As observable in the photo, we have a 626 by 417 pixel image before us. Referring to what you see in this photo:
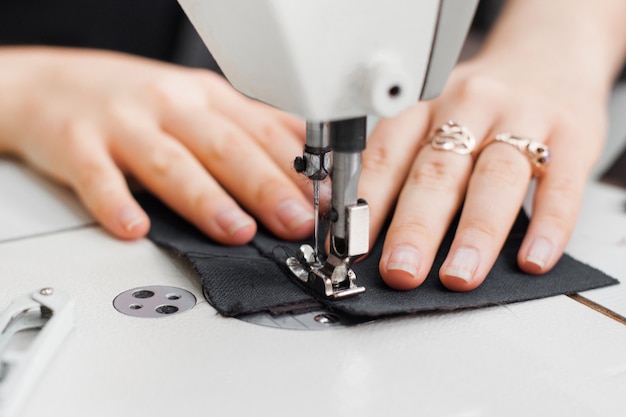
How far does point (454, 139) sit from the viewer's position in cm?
92

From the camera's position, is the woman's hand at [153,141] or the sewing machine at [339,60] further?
the woman's hand at [153,141]

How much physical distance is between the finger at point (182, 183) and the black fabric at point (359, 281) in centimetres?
2

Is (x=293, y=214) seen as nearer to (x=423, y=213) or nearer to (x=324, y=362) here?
(x=423, y=213)

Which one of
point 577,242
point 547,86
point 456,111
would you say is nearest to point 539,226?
point 577,242

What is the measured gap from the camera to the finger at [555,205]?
2.52 ft

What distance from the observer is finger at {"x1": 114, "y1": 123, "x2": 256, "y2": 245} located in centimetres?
85

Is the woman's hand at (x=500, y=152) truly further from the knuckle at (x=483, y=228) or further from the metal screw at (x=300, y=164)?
the metal screw at (x=300, y=164)

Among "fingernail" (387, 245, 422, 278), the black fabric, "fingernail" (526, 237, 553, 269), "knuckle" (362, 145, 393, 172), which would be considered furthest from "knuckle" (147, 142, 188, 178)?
"fingernail" (526, 237, 553, 269)

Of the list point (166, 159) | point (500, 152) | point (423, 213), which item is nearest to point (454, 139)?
point (500, 152)

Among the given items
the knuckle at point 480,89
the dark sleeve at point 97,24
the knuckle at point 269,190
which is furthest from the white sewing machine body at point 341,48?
the dark sleeve at point 97,24

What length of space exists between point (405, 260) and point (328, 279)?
8 centimetres

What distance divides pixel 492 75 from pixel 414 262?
49 cm

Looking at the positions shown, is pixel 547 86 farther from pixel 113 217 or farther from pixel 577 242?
pixel 113 217

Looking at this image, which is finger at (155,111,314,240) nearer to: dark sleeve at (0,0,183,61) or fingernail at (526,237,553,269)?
fingernail at (526,237,553,269)
